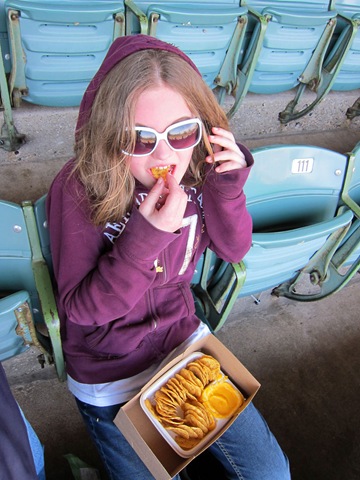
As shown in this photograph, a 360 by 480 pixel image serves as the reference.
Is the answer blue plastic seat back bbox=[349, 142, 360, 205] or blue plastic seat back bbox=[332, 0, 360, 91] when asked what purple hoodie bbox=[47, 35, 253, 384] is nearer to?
blue plastic seat back bbox=[349, 142, 360, 205]

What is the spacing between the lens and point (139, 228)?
1.10 metres

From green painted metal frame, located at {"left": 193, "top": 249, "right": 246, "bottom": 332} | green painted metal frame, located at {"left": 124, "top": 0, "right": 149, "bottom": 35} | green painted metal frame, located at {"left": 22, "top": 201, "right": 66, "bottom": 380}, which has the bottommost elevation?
green painted metal frame, located at {"left": 193, "top": 249, "right": 246, "bottom": 332}

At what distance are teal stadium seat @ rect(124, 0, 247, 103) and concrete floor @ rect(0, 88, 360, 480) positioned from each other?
694 millimetres

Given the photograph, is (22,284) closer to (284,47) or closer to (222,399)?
(222,399)

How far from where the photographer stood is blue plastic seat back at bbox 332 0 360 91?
2.84 metres

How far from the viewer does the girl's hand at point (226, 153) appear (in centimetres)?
116

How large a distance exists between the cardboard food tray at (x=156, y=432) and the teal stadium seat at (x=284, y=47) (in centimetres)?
192

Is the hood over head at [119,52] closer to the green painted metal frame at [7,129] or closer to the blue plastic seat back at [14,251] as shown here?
the blue plastic seat back at [14,251]

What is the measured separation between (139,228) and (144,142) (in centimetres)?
21

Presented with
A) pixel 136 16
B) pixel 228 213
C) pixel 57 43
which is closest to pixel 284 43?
pixel 136 16

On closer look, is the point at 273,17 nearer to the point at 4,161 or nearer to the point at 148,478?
the point at 4,161

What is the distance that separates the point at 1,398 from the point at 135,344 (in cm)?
51

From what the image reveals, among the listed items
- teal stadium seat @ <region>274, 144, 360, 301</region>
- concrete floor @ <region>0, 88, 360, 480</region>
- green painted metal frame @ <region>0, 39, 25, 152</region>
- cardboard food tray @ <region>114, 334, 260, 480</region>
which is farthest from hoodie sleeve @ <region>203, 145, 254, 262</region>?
green painted metal frame @ <region>0, 39, 25, 152</region>

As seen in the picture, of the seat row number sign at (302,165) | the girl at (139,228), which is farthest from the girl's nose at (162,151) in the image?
the seat row number sign at (302,165)
